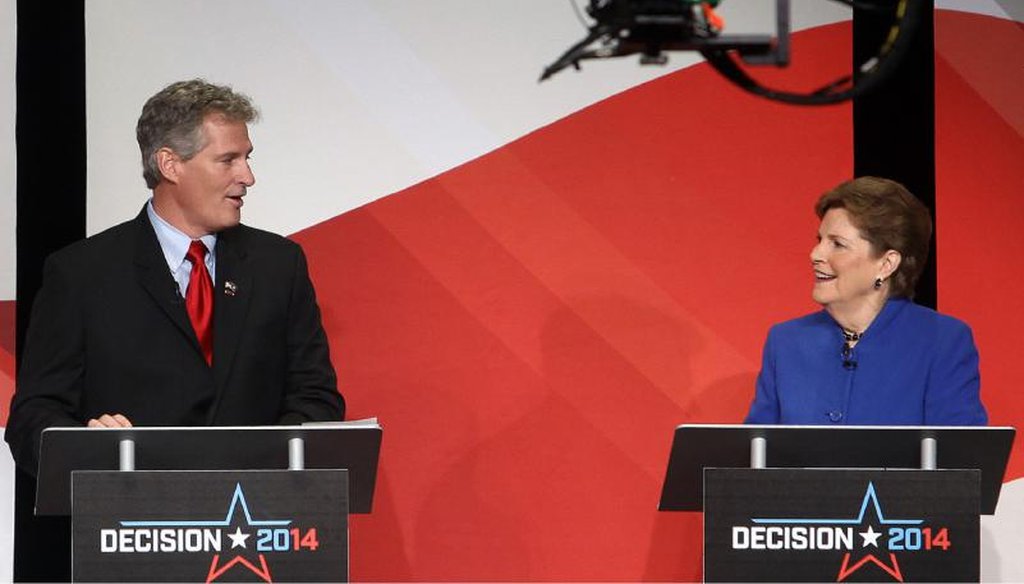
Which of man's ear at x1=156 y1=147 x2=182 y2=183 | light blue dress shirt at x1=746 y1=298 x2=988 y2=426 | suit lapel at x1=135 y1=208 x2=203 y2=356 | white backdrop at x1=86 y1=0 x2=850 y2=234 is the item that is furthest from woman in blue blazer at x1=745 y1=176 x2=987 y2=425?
man's ear at x1=156 y1=147 x2=182 y2=183

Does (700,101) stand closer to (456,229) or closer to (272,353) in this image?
(456,229)

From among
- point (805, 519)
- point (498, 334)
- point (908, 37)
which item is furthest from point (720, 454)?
point (498, 334)

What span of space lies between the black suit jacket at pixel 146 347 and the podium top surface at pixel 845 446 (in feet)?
3.84

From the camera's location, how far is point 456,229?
509 cm

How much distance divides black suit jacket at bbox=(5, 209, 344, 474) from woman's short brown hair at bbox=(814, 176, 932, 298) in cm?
156

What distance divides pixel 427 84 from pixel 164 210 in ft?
3.86

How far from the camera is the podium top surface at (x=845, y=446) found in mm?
3467

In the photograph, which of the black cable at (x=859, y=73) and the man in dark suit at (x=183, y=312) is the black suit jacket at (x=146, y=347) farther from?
the black cable at (x=859, y=73)


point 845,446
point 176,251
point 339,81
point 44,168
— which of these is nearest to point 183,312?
point 176,251

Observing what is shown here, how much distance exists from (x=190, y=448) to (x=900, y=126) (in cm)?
284

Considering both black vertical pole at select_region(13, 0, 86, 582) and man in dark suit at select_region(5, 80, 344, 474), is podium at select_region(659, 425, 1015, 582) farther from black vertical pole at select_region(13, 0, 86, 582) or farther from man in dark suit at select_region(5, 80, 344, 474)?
black vertical pole at select_region(13, 0, 86, 582)

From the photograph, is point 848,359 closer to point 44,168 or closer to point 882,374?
point 882,374

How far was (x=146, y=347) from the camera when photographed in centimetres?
410

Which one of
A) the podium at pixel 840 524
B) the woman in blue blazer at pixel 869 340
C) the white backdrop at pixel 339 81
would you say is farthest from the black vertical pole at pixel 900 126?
the podium at pixel 840 524
